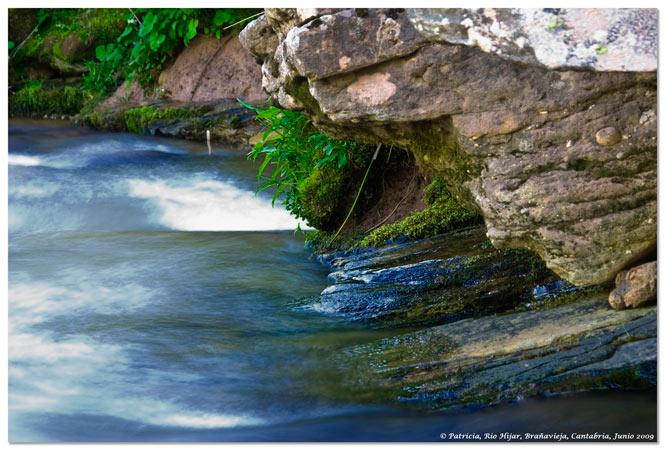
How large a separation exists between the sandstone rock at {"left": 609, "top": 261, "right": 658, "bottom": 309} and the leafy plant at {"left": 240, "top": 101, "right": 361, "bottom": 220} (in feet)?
6.21

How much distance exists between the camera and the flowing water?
3.01 meters

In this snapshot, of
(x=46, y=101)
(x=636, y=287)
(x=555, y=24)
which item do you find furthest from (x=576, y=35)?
(x=46, y=101)

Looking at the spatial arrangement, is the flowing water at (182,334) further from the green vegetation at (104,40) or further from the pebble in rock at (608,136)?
the green vegetation at (104,40)

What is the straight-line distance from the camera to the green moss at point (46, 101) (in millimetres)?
8805

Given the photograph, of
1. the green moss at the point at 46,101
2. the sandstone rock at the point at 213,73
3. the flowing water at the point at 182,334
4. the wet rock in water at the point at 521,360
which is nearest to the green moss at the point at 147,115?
the sandstone rock at the point at 213,73

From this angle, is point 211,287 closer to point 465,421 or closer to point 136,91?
point 465,421

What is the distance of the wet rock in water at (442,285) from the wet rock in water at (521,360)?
1.01 feet

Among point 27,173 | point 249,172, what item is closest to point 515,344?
point 249,172

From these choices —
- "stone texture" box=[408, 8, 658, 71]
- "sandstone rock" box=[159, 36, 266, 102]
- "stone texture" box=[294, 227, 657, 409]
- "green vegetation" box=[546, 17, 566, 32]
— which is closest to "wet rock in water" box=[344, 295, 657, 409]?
"stone texture" box=[294, 227, 657, 409]

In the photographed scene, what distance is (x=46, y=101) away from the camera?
8.90m

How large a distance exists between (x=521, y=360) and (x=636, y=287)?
486 millimetres

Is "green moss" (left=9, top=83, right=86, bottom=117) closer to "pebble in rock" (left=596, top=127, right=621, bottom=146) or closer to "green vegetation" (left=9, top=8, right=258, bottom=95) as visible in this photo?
"green vegetation" (left=9, top=8, right=258, bottom=95)

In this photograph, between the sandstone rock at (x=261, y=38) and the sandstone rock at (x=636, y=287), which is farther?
the sandstone rock at (x=261, y=38)

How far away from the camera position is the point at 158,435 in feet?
9.77
